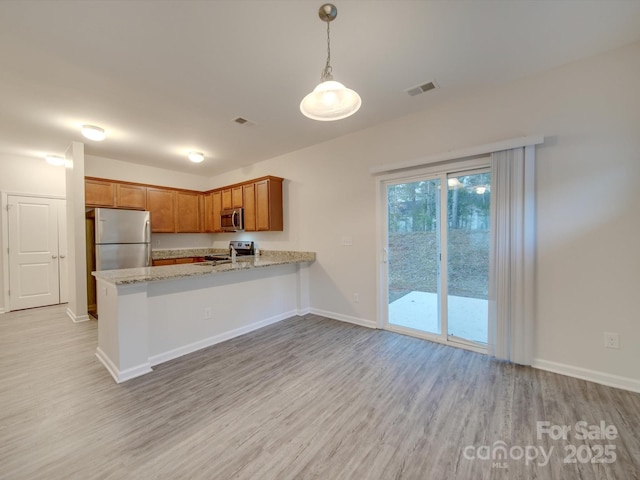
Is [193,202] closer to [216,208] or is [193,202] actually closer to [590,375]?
[216,208]

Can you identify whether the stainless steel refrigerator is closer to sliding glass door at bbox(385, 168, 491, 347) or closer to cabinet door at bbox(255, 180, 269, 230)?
cabinet door at bbox(255, 180, 269, 230)

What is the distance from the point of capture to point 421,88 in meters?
2.61

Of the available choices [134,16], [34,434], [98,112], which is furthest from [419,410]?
[98,112]

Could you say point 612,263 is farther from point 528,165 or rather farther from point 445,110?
point 445,110

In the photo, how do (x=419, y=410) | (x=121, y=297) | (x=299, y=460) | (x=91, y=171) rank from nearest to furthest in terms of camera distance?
1. (x=299, y=460)
2. (x=419, y=410)
3. (x=121, y=297)
4. (x=91, y=171)

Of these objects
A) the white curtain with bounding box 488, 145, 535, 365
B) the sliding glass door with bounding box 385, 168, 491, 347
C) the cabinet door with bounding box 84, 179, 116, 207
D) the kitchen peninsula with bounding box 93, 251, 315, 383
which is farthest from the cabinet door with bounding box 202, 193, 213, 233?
the white curtain with bounding box 488, 145, 535, 365

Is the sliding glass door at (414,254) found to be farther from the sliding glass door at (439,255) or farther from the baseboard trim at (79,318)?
the baseboard trim at (79,318)

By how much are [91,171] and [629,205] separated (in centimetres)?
710

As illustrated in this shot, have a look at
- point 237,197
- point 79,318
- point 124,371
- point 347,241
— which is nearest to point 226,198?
point 237,197

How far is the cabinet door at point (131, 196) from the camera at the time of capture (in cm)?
471

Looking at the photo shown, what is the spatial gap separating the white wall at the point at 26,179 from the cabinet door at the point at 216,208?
2729mm

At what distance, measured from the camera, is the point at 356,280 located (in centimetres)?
377

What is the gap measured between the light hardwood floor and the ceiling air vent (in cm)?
277

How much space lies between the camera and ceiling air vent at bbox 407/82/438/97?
8.32ft
